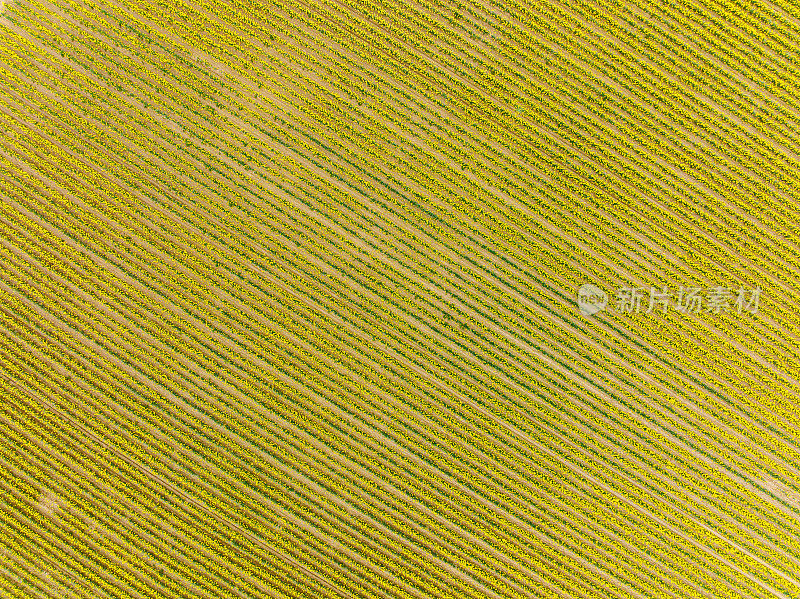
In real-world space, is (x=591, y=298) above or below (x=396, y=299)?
above

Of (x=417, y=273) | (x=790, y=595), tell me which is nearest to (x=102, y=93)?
(x=417, y=273)

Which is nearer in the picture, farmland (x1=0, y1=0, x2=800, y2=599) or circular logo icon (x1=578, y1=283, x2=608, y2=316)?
farmland (x1=0, y1=0, x2=800, y2=599)

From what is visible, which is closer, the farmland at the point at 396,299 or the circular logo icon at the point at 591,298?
the farmland at the point at 396,299
